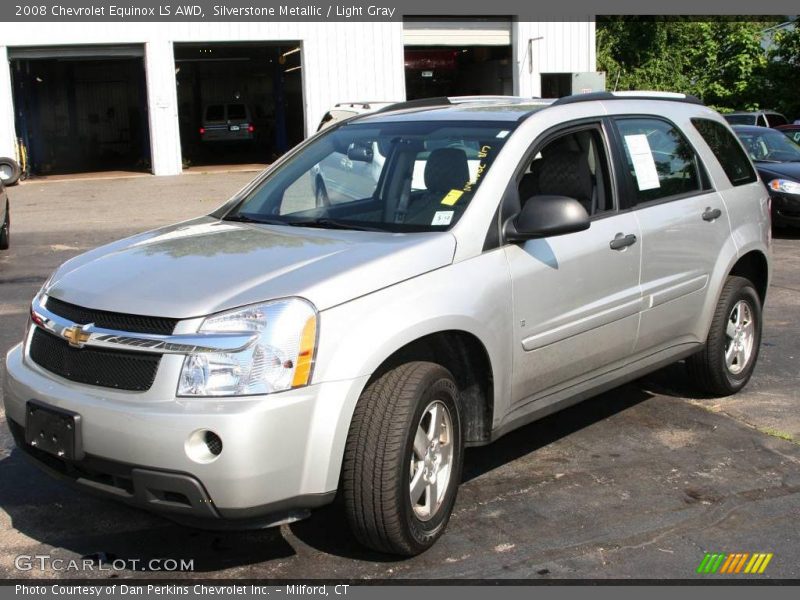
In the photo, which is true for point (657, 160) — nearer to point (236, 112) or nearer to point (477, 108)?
point (477, 108)

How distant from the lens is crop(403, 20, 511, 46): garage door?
28734 mm

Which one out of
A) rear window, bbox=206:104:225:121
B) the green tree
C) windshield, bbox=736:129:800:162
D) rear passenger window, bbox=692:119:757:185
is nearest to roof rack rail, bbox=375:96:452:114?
rear passenger window, bbox=692:119:757:185

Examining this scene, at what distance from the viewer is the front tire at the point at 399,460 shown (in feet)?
12.3

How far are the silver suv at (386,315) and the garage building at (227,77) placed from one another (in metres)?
22.0

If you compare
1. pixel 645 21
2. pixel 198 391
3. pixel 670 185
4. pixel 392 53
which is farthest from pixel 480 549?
pixel 645 21

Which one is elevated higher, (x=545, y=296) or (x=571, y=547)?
(x=545, y=296)

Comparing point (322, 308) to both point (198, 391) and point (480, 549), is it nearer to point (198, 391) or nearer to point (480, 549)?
point (198, 391)

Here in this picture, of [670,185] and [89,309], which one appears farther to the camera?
[670,185]

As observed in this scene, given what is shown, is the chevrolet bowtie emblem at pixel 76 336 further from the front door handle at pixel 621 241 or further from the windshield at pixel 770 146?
the windshield at pixel 770 146

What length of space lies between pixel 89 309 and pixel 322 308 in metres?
0.92

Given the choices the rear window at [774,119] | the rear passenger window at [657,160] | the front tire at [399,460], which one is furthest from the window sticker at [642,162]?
the rear window at [774,119]

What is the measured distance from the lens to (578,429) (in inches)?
224

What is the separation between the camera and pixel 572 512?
450 cm

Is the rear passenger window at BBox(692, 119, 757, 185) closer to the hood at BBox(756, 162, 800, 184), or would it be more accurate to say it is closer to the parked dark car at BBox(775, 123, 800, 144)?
the hood at BBox(756, 162, 800, 184)
